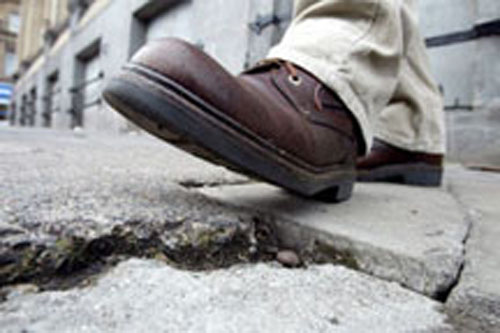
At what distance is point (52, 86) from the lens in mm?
9352

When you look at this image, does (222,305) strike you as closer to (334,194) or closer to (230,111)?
A: (230,111)

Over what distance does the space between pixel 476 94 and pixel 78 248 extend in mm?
2084

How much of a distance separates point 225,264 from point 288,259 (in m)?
0.07

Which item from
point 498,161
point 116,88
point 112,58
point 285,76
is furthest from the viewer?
point 112,58

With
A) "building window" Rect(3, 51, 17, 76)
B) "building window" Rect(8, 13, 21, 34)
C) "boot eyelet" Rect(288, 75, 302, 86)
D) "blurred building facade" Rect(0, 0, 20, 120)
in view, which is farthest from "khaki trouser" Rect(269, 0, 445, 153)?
"building window" Rect(8, 13, 21, 34)

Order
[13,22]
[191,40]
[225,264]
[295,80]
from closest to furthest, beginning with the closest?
[225,264]
[295,80]
[191,40]
[13,22]

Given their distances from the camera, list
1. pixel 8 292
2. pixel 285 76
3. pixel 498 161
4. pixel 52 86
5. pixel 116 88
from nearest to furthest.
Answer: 1. pixel 8 292
2. pixel 116 88
3. pixel 285 76
4. pixel 498 161
5. pixel 52 86

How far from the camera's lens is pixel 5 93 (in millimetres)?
15344

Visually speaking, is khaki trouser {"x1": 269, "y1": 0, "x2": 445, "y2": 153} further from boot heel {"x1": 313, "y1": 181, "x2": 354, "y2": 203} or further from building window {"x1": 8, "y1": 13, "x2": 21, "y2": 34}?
building window {"x1": 8, "y1": 13, "x2": 21, "y2": 34}

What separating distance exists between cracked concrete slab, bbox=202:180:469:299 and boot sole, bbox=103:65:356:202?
0.08m

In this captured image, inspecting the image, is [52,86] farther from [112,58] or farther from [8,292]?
[8,292]

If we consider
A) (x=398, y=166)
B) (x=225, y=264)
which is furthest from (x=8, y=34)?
(x=225, y=264)

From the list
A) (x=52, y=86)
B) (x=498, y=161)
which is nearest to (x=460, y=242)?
(x=498, y=161)

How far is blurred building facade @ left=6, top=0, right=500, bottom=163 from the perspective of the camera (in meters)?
1.96
